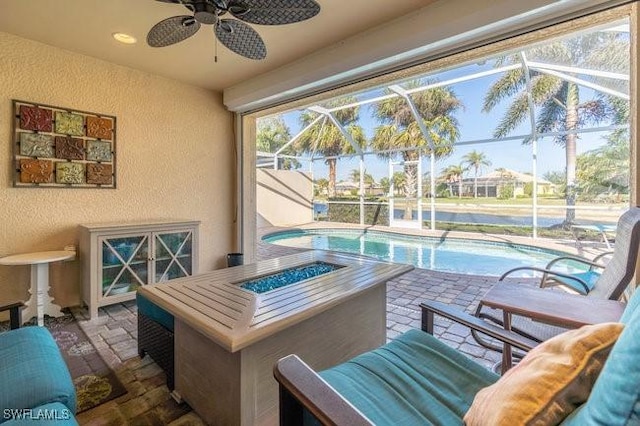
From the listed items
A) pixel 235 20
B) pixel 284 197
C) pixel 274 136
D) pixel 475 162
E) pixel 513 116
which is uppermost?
pixel 274 136

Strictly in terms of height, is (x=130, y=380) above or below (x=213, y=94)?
below

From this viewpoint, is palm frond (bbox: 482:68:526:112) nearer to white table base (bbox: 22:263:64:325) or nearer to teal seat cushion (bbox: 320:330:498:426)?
teal seat cushion (bbox: 320:330:498:426)

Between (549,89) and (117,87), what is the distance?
817 cm

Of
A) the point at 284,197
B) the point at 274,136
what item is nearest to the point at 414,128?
the point at 284,197

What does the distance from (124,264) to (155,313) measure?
1367 mm

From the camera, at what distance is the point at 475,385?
3.74 ft

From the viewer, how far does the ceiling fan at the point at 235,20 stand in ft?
5.49

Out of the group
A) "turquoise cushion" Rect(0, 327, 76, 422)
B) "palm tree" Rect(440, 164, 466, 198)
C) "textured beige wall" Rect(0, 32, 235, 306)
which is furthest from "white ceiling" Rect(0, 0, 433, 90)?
"palm tree" Rect(440, 164, 466, 198)

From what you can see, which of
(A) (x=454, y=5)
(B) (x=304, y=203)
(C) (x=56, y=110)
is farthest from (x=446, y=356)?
(B) (x=304, y=203)

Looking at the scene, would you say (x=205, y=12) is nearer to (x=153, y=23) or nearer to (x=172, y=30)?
(x=172, y=30)

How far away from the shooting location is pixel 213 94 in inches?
162

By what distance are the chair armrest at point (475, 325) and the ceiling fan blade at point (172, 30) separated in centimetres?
220

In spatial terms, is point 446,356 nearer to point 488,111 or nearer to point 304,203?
point 488,111

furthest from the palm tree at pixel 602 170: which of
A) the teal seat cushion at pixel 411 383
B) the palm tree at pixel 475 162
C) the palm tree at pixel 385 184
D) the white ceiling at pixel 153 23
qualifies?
the teal seat cushion at pixel 411 383
